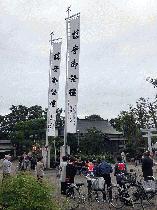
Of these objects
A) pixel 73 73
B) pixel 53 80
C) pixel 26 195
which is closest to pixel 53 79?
pixel 53 80

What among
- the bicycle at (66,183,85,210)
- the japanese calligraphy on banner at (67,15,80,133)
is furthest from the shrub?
the japanese calligraphy on banner at (67,15,80,133)

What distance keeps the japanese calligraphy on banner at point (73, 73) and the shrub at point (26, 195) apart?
12682mm

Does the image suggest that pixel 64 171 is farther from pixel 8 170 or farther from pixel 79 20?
pixel 79 20

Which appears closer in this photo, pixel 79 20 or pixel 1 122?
pixel 79 20

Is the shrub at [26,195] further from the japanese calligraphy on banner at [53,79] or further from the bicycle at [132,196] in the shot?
the japanese calligraphy on banner at [53,79]

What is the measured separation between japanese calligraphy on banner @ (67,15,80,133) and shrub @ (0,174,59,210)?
12682 millimetres

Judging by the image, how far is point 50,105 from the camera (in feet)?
88.0

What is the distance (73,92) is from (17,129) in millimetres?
39190

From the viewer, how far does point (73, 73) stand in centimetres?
2044

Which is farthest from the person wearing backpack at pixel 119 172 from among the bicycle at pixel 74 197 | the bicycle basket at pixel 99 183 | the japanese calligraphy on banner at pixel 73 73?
the japanese calligraphy on banner at pixel 73 73

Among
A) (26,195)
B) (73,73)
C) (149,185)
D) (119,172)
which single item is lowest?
(149,185)

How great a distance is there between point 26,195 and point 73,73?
1363 centimetres

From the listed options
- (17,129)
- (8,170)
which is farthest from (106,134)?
(8,170)

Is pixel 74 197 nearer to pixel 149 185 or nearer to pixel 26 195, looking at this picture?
pixel 149 185
